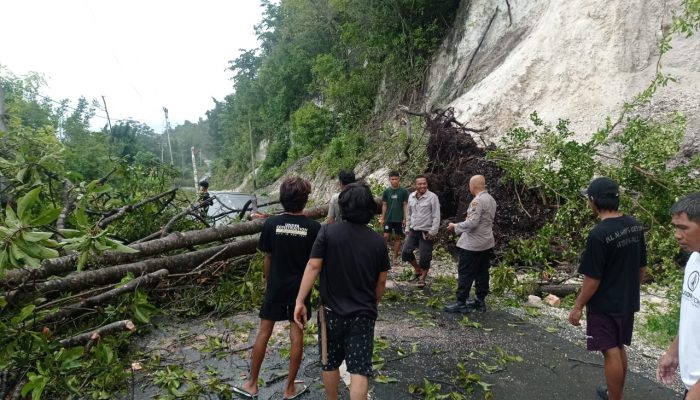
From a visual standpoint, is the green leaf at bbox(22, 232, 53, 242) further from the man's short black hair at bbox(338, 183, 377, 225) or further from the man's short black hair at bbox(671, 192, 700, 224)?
the man's short black hair at bbox(671, 192, 700, 224)

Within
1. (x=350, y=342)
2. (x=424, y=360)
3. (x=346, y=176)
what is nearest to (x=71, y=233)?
(x=350, y=342)

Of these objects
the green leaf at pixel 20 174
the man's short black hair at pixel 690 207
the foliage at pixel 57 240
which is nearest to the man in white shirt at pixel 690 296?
the man's short black hair at pixel 690 207

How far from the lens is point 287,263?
3191 millimetres

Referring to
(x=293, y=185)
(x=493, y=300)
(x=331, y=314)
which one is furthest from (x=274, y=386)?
(x=493, y=300)

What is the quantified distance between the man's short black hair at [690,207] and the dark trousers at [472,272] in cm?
319

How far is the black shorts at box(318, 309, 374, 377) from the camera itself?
9.00ft

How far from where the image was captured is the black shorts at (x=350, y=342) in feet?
9.00

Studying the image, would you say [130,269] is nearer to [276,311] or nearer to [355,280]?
[276,311]

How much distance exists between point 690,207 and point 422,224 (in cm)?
437

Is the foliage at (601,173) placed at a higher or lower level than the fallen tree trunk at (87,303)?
higher

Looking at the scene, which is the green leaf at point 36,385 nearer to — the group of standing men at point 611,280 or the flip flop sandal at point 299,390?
the flip flop sandal at point 299,390

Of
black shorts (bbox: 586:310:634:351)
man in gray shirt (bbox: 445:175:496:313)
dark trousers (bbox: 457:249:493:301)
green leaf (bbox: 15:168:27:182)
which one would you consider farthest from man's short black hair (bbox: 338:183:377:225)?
green leaf (bbox: 15:168:27:182)

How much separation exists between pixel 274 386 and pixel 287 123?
33.1m

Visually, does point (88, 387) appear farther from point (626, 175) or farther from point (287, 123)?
point (287, 123)
